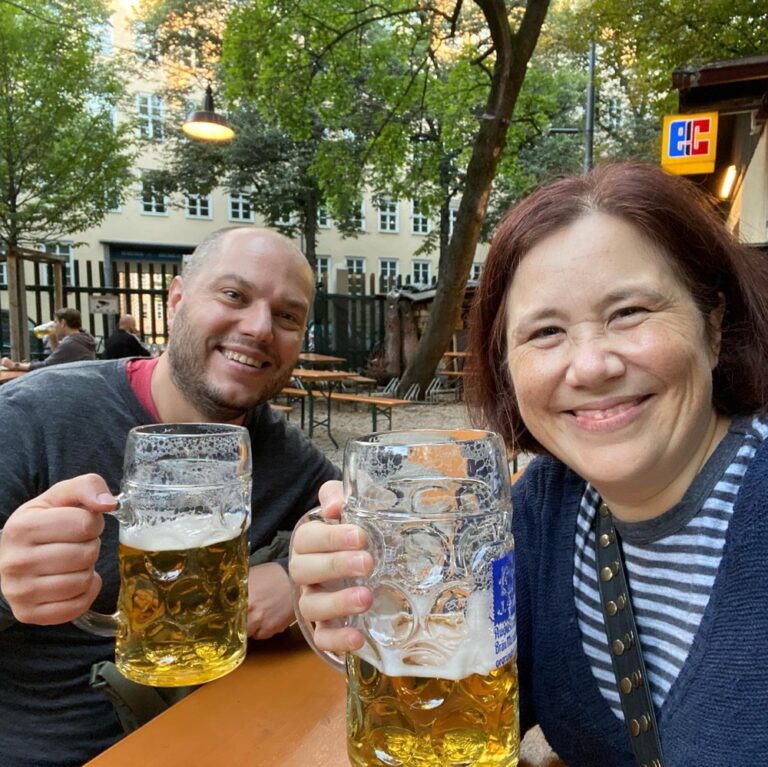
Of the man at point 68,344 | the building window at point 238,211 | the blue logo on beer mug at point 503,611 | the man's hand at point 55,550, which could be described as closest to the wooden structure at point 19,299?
the man at point 68,344

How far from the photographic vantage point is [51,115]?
37.5 feet

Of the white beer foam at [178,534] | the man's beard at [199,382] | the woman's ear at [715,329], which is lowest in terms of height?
the white beer foam at [178,534]

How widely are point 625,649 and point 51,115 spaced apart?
1334cm

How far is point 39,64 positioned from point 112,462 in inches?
481

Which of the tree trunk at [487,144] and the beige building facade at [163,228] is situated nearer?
the tree trunk at [487,144]

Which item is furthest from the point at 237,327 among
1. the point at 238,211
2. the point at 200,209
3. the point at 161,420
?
the point at 238,211

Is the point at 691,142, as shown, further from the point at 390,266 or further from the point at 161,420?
the point at 390,266

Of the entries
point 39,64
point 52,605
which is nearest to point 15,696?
point 52,605

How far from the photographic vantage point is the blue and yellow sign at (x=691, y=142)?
6.38m

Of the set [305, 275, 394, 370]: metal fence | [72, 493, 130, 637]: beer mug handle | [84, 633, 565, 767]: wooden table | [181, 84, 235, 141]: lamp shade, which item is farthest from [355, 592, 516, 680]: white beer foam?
[305, 275, 394, 370]: metal fence

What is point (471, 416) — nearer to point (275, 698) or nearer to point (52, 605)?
point (275, 698)

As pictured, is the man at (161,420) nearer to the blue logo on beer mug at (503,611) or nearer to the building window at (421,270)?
the blue logo on beer mug at (503,611)

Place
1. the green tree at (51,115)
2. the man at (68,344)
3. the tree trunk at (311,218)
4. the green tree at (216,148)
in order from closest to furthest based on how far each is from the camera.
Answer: the man at (68,344) < the green tree at (51,115) < the green tree at (216,148) < the tree trunk at (311,218)

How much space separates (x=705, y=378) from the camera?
3.22ft
